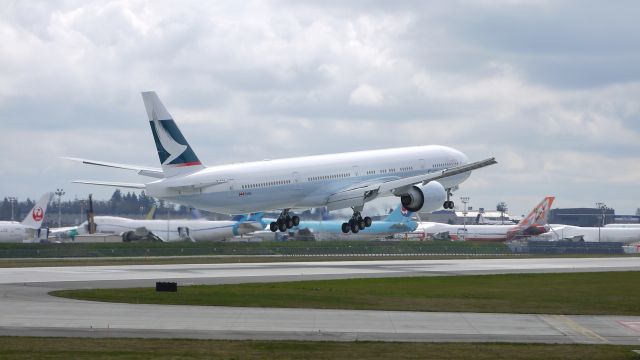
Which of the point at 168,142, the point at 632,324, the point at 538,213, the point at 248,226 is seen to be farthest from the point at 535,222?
the point at 632,324

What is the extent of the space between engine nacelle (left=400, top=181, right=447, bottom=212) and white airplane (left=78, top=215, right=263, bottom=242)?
56.6 meters

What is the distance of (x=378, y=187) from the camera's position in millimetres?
82125

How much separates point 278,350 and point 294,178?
49934mm

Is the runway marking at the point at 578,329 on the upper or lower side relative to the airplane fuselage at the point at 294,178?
lower

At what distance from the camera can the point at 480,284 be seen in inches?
2269

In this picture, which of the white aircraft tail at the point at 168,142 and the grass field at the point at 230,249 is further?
the grass field at the point at 230,249

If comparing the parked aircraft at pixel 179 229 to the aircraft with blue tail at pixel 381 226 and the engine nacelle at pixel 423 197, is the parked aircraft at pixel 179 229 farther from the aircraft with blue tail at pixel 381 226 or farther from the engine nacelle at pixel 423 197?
the engine nacelle at pixel 423 197

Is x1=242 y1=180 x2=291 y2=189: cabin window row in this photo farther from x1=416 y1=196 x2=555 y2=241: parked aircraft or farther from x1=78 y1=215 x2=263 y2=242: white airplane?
x1=416 y1=196 x2=555 y2=241: parked aircraft

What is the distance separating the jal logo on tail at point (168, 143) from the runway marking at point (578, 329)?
38.4m

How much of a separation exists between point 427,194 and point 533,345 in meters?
53.0

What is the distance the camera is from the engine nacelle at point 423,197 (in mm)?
82438

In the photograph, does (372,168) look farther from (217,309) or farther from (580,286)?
(217,309)

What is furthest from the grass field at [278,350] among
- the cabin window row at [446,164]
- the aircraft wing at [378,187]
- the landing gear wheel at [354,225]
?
the cabin window row at [446,164]

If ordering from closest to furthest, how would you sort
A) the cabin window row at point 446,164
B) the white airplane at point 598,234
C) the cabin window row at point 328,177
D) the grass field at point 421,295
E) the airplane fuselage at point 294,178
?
the grass field at point 421,295 → the airplane fuselage at point 294,178 → the cabin window row at point 328,177 → the cabin window row at point 446,164 → the white airplane at point 598,234
